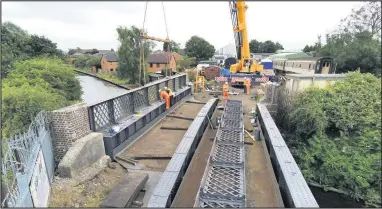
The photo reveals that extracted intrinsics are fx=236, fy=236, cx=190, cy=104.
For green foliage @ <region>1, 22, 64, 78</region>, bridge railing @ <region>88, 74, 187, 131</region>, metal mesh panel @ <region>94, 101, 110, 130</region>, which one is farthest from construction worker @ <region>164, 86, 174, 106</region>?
green foliage @ <region>1, 22, 64, 78</region>

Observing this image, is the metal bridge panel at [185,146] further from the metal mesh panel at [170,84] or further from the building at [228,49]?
the building at [228,49]

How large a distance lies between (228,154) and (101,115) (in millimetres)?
3679

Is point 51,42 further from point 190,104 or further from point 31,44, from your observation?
point 190,104

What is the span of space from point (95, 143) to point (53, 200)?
1.61 m

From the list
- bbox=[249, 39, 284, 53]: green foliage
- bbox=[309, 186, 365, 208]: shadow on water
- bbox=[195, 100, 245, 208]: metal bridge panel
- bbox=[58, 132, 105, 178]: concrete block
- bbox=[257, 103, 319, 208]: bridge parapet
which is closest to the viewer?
bbox=[257, 103, 319, 208]: bridge parapet

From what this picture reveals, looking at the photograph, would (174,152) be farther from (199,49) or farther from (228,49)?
(228,49)

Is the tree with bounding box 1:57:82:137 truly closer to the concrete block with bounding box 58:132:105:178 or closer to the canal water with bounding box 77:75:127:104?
the canal water with bounding box 77:75:127:104

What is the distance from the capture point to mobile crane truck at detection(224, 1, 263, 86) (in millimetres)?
16453

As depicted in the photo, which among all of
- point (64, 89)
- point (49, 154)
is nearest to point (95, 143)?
point (49, 154)

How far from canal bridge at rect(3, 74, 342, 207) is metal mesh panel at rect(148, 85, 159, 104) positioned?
32 centimetres

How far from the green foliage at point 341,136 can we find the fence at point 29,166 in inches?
389

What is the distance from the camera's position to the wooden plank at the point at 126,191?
417cm

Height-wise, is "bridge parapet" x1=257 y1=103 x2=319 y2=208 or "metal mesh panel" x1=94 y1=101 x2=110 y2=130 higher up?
"metal mesh panel" x1=94 y1=101 x2=110 y2=130

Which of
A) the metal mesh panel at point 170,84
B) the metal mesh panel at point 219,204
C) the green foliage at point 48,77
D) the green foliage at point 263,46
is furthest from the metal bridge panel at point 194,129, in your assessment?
the green foliage at point 263,46
